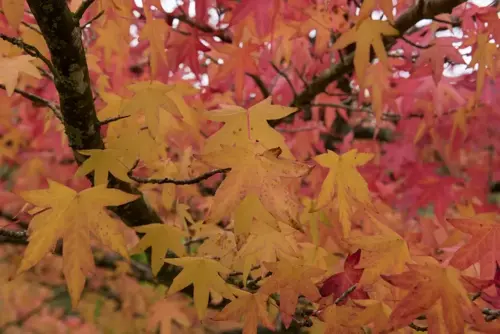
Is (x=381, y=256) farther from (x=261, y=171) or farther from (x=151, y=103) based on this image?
(x=151, y=103)

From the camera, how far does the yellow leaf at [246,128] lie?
107 cm

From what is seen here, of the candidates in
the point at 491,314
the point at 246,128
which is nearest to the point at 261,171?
the point at 246,128

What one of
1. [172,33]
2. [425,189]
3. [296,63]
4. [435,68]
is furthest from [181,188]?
[425,189]

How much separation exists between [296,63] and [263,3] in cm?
62

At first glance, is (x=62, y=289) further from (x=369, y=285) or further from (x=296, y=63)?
(x=369, y=285)

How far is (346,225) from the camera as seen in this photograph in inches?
43.2

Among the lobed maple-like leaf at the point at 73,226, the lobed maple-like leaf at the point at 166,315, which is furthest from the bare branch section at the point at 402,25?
the lobed maple-like leaf at the point at 166,315

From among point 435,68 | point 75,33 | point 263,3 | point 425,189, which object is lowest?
point 425,189

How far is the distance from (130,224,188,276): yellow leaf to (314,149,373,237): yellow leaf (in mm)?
461

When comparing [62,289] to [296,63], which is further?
[62,289]

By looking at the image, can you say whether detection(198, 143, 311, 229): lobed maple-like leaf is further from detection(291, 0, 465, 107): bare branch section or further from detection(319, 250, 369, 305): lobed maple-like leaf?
detection(291, 0, 465, 107): bare branch section

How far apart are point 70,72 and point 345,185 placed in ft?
2.36

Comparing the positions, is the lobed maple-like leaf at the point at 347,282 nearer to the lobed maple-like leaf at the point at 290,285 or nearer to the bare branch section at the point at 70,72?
the lobed maple-like leaf at the point at 290,285

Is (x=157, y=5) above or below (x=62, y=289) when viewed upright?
above
